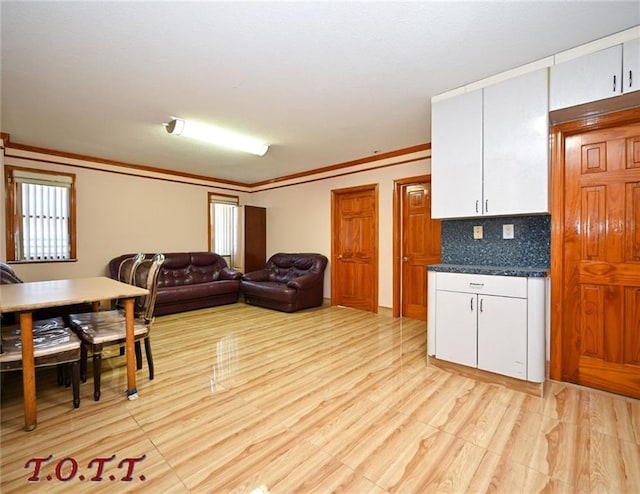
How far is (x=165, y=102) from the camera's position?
113 inches

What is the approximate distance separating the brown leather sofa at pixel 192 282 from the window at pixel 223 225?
59cm

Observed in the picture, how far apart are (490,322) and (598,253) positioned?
2.98ft

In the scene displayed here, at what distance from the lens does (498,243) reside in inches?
105

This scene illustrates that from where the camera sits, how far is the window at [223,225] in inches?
249

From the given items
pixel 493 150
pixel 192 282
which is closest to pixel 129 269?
pixel 192 282

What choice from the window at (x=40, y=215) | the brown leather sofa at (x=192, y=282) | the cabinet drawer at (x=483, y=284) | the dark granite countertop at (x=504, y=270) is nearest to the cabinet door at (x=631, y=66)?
the dark granite countertop at (x=504, y=270)

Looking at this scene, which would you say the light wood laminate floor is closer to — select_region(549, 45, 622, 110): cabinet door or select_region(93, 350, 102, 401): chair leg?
select_region(93, 350, 102, 401): chair leg

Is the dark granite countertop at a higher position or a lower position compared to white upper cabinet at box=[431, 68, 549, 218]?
lower

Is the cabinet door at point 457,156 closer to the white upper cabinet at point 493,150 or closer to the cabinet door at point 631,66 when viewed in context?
the white upper cabinet at point 493,150

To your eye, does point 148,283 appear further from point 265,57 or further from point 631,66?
point 631,66

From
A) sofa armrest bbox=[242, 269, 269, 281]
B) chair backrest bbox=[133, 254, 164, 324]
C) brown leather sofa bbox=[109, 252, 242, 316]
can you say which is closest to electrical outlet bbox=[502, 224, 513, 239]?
chair backrest bbox=[133, 254, 164, 324]

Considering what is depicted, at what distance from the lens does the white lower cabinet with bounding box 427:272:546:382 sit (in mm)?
2168

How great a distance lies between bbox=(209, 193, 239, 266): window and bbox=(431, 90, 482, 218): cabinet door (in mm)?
4805

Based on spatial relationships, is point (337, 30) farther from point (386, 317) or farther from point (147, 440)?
point (386, 317)
